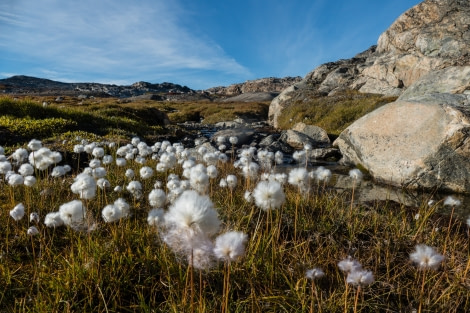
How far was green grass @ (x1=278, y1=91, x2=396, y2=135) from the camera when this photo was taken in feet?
66.7

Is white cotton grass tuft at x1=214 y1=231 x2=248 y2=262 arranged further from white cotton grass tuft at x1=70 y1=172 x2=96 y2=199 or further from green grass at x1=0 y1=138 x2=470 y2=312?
white cotton grass tuft at x1=70 y1=172 x2=96 y2=199

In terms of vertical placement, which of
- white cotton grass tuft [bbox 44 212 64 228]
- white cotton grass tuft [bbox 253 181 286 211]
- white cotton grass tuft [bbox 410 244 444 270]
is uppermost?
white cotton grass tuft [bbox 253 181 286 211]

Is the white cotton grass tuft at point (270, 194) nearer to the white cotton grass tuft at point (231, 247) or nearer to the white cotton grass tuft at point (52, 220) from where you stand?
the white cotton grass tuft at point (231, 247)

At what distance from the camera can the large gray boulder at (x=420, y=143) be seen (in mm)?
7602

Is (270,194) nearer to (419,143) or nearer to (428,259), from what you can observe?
(428,259)

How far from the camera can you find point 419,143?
26.5ft

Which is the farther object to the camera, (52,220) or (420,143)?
(420,143)

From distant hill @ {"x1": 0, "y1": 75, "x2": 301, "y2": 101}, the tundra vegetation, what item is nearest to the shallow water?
the tundra vegetation

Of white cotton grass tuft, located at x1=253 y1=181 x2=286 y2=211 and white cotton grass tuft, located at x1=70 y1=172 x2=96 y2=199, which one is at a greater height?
white cotton grass tuft, located at x1=253 y1=181 x2=286 y2=211

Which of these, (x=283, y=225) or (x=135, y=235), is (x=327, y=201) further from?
(x=135, y=235)

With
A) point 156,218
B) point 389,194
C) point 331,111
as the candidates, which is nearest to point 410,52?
point 331,111

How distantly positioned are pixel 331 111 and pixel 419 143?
49.2ft

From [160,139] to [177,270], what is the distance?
488 inches

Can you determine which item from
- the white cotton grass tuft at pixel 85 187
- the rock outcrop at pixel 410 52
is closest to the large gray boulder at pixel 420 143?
the white cotton grass tuft at pixel 85 187
